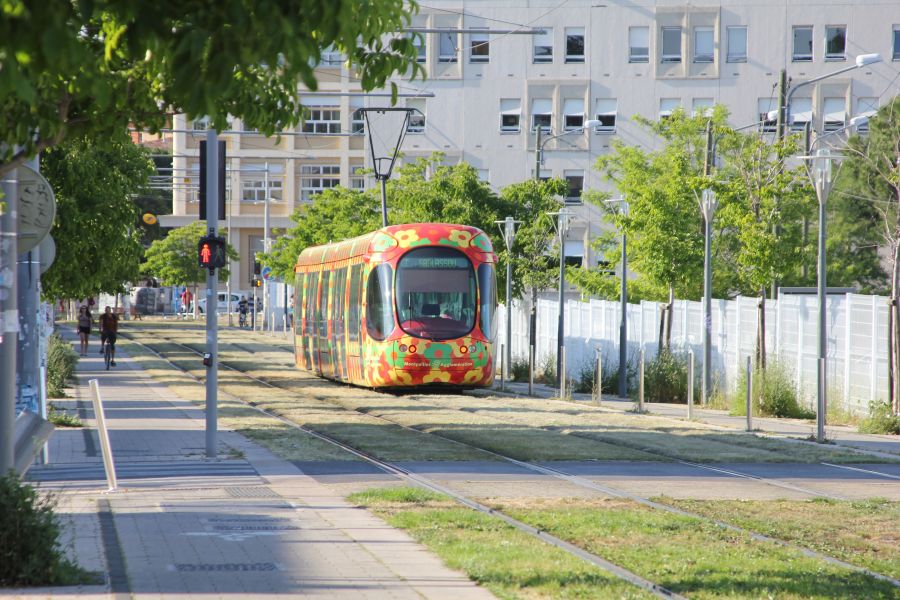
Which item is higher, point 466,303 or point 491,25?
point 491,25

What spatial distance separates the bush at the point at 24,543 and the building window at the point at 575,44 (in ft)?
196

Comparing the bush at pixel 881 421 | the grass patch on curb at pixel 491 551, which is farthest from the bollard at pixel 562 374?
the grass patch on curb at pixel 491 551

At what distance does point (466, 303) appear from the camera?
96.2 feet

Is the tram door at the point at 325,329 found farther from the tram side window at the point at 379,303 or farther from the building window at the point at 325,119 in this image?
the building window at the point at 325,119

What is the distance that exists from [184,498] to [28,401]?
519 centimetres

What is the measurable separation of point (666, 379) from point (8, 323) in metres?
23.4

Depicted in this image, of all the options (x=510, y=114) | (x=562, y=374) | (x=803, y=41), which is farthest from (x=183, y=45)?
(x=803, y=41)

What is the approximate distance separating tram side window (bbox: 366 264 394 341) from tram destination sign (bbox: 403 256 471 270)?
1.50ft

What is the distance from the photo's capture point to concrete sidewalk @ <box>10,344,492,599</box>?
28.6ft

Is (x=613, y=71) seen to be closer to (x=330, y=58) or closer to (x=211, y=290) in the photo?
(x=330, y=58)

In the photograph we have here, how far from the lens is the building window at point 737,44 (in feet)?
213

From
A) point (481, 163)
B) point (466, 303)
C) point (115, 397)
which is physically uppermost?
point (481, 163)

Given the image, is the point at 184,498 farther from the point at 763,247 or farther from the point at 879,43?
the point at 879,43

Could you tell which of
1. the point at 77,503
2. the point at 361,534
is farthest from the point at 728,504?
the point at 77,503
